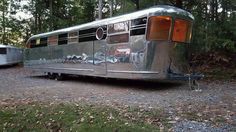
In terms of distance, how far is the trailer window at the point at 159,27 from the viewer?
11.3 meters

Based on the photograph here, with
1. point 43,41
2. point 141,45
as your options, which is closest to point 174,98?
point 141,45

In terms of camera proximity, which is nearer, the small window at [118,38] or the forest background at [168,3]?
the small window at [118,38]

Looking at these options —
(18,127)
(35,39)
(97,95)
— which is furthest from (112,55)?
(35,39)

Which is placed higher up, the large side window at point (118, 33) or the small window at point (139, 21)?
the small window at point (139, 21)

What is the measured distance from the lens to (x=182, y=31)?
1208 centimetres

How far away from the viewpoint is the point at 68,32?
16.1 metres

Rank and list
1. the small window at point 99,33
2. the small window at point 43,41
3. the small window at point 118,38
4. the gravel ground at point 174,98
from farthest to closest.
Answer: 1. the small window at point 43,41
2. the small window at point 99,33
3. the small window at point 118,38
4. the gravel ground at point 174,98

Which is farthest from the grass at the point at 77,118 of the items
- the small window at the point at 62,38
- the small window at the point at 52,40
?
the small window at the point at 52,40

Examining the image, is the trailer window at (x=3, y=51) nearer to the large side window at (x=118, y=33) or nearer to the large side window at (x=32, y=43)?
the large side window at (x=32, y=43)

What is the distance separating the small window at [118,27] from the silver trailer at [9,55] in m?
16.7

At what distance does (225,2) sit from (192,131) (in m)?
11.0

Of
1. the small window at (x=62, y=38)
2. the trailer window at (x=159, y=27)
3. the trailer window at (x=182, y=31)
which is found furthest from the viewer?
the small window at (x=62, y=38)

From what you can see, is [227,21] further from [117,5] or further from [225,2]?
[117,5]

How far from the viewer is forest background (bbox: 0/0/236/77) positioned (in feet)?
47.3
